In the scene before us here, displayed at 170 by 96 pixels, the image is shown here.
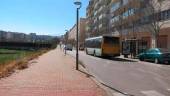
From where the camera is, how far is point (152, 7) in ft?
173

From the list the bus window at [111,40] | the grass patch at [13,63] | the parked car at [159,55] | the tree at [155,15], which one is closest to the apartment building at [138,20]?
the tree at [155,15]

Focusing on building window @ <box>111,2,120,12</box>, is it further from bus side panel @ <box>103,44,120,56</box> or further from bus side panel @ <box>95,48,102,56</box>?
bus side panel @ <box>103,44,120,56</box>

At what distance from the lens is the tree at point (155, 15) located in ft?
162

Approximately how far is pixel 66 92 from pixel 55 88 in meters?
0.97

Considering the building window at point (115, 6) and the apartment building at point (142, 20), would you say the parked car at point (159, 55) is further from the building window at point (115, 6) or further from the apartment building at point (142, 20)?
the building window at point (115, 6)

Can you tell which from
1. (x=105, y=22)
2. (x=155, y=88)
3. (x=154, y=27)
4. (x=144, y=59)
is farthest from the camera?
(x=105, y=22)

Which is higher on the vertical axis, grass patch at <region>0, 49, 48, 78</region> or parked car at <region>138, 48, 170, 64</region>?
parked car at <region>138, 48, 170, 64</region>

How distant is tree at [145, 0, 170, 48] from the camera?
1941 inches

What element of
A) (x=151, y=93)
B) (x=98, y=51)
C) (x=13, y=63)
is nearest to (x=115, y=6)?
(x=98, y=51)

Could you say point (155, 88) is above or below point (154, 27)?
below

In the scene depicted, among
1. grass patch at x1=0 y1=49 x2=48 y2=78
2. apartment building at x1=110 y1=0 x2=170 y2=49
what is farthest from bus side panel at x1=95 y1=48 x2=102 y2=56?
apartment building at x1=110 y1=0 x2=170 y2=49

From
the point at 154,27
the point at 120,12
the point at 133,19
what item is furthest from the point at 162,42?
the point at 120,12

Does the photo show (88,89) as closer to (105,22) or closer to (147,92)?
(147,92)

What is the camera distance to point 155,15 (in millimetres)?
52094
